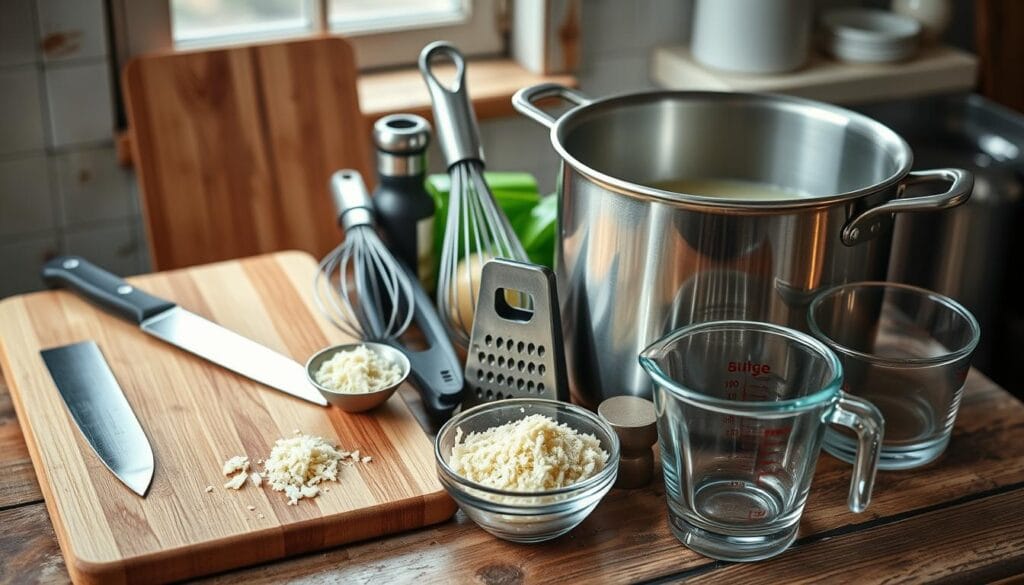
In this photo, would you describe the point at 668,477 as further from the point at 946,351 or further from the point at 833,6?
the point at 833,6

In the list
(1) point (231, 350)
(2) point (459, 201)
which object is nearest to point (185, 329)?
(1) point (231, 350)

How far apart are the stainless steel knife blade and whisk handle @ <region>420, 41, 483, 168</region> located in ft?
0.75

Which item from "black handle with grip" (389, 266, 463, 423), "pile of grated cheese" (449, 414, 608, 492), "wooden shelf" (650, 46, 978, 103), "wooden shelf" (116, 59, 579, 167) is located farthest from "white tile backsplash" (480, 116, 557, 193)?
"pile of grated cheese" (449, 414, 608, 492)

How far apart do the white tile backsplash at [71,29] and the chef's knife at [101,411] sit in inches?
20.4

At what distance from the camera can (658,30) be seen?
1.67 metres

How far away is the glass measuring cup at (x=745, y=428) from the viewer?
708 mm

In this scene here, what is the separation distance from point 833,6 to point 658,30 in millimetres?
327

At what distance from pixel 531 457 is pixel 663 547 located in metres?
0.12

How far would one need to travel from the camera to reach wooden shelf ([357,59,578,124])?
1480mm

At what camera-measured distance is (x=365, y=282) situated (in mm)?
1011

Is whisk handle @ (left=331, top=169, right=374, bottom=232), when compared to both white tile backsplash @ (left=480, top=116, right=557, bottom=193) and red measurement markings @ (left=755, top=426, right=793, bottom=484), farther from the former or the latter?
white tile backsplash @ (left=480, top=116, right=557, bottom=193)

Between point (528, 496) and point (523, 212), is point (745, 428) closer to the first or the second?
point (528, 496)

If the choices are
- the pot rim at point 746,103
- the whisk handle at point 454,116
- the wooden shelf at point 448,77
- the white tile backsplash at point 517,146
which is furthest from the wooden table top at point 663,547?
the white tile backsplash at point 517,146

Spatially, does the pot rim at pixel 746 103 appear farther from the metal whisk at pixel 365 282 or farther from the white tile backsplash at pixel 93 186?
the white tile backsplash at pixel 93 186
